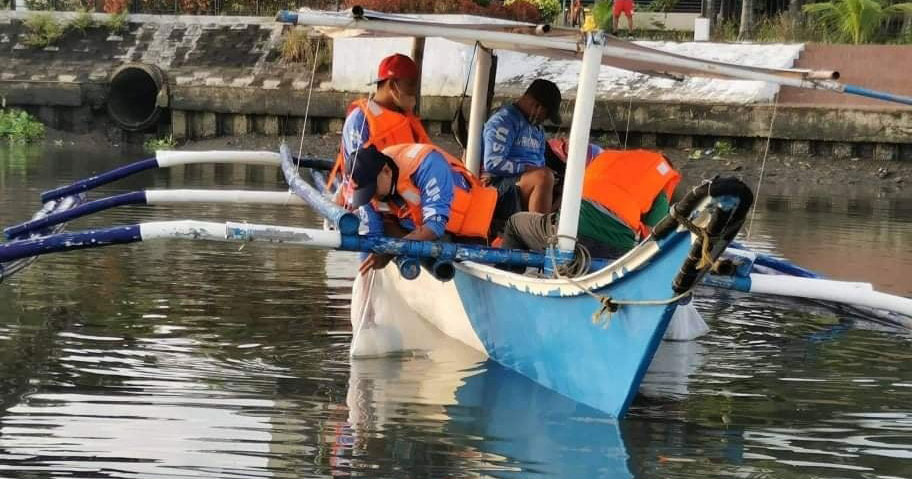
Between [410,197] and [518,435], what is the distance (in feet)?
5.51

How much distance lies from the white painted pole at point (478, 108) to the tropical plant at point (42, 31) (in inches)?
743

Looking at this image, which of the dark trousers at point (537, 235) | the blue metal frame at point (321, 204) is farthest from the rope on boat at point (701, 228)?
the blue metal frame at point (321, 204)

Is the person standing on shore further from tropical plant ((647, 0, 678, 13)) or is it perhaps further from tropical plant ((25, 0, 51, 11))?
tropical plant ((25, 0, 51, 11))

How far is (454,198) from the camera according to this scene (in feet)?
25.6

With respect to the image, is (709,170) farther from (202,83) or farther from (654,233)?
(654,233)

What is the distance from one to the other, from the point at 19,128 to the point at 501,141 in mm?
18126

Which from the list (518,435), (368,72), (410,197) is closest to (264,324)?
(410,197)

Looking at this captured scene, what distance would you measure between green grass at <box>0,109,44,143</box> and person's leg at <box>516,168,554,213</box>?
1812 centimetres

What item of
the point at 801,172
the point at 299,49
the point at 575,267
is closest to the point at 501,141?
the point at 575,267

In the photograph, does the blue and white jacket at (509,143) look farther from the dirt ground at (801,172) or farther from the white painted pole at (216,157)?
the dirt ground at (801,172)

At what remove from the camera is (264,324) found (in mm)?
9211

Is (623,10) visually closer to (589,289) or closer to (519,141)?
(519,141)

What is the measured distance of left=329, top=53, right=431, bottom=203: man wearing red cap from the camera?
27.7ft

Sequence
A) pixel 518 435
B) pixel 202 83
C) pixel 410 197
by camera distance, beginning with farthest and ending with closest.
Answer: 1. pixel 202 83
2. pixel 410 197
3. pixel 518 435
